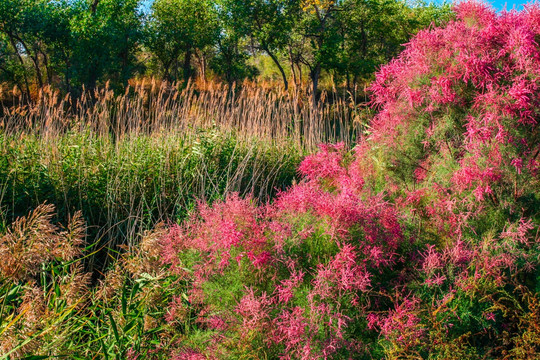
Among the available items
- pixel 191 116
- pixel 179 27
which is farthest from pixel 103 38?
pixel 191 116

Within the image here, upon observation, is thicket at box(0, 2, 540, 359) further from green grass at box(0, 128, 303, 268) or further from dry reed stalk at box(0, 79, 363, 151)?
dry reed stalk at box(0, 79, 363, 151)

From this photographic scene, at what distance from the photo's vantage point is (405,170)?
305cm

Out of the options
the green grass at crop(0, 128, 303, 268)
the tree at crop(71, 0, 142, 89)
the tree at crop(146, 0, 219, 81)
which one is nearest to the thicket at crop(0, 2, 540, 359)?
the green grass at crop(0, 128, 303, 268)

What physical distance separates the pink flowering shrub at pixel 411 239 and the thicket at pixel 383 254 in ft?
0.03

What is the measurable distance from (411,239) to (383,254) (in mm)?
341

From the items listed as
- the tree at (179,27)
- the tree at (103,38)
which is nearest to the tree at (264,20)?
the tree at (179,27)

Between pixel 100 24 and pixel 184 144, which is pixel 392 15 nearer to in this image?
pixel 100 24

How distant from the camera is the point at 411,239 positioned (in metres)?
2.46

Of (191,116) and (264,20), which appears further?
(264,20)

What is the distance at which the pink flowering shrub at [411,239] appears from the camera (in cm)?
199

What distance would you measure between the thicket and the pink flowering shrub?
0.01 metres

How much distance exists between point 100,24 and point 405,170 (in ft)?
62.5

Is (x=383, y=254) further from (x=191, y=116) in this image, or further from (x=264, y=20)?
(x=264, y=20)

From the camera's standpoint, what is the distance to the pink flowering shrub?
78.3 inches
